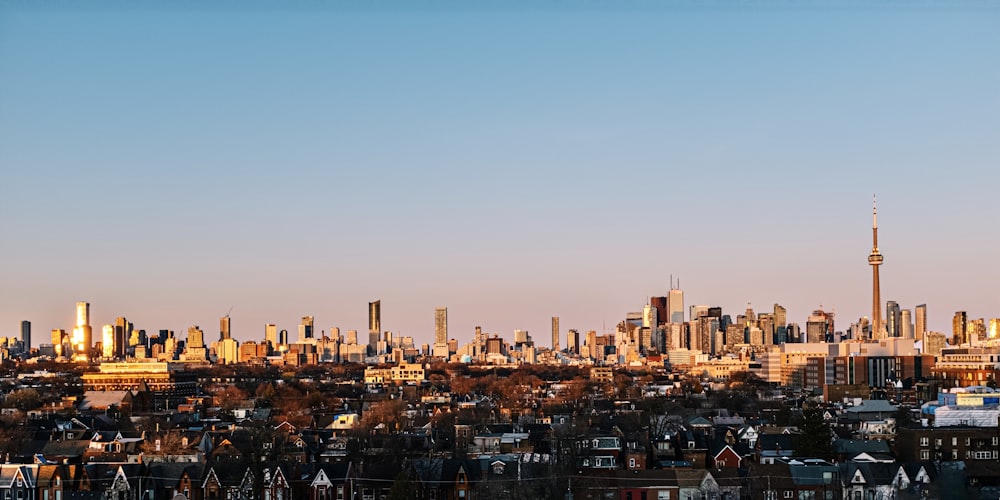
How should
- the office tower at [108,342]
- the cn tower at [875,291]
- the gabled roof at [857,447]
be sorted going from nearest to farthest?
the gabled roof at [857,447] → the cn tower at [875,291] → the office tower at [108,342]

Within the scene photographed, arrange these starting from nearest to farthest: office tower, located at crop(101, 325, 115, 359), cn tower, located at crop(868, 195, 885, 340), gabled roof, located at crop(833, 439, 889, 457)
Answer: gabled roof, located at crop(833, 439, 889, 457) < cn tower, located at crop(868, 195, 885, 340) < office tower, located at crop(101, 325, 115, 359)

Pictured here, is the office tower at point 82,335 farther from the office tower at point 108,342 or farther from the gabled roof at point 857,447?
the gabled roof at point 857,447

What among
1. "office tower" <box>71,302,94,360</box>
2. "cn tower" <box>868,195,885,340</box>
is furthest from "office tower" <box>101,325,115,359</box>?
"cn tower" <box>868,195,885,340</box>

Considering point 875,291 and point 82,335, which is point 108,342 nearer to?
point 82,335

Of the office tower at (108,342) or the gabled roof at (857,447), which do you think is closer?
the gabled roof at (857,447)

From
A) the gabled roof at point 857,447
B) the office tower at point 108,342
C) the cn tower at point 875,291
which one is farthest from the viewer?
the office tower at point 108,342

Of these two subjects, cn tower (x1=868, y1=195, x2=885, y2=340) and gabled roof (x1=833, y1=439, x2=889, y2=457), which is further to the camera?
cn tower (x1=868, y1=195, x2=885, y2=340)

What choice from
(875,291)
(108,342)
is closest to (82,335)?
(108,342)

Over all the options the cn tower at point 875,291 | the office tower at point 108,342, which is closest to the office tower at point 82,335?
the office tower at point 108,342

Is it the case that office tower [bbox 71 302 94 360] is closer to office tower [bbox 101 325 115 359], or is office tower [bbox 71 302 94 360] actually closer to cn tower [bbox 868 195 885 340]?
office tower [bbox 101 325 115 359]

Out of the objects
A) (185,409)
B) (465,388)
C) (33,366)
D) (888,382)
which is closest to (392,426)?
(185,409)

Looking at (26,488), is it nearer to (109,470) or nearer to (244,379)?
(109,470)
